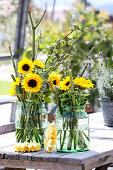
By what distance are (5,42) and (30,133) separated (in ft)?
9.08

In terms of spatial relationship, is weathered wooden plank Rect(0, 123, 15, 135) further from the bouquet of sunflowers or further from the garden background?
the garden background

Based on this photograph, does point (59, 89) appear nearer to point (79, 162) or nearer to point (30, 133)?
point (30, 133)

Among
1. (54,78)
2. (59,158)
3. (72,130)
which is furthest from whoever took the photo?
(54,78)

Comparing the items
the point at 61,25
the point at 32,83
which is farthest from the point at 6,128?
the point at 61,25

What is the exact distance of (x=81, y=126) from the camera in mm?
1437

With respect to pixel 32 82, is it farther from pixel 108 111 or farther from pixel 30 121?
pixel 108 111

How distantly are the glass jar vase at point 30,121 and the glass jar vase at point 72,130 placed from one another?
103mm

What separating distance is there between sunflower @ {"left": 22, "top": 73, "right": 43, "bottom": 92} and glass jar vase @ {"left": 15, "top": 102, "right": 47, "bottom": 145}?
10 cm

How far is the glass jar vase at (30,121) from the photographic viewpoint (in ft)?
4.91

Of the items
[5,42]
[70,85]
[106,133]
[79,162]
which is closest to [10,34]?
[5,42]

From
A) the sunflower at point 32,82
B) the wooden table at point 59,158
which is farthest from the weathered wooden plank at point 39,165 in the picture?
the sunflower at point 32,82

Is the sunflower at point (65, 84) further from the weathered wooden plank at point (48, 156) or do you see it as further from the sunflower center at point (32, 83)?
the weathered wooden plank at point (48, 156)

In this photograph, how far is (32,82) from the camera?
144cm

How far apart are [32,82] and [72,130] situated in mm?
273
